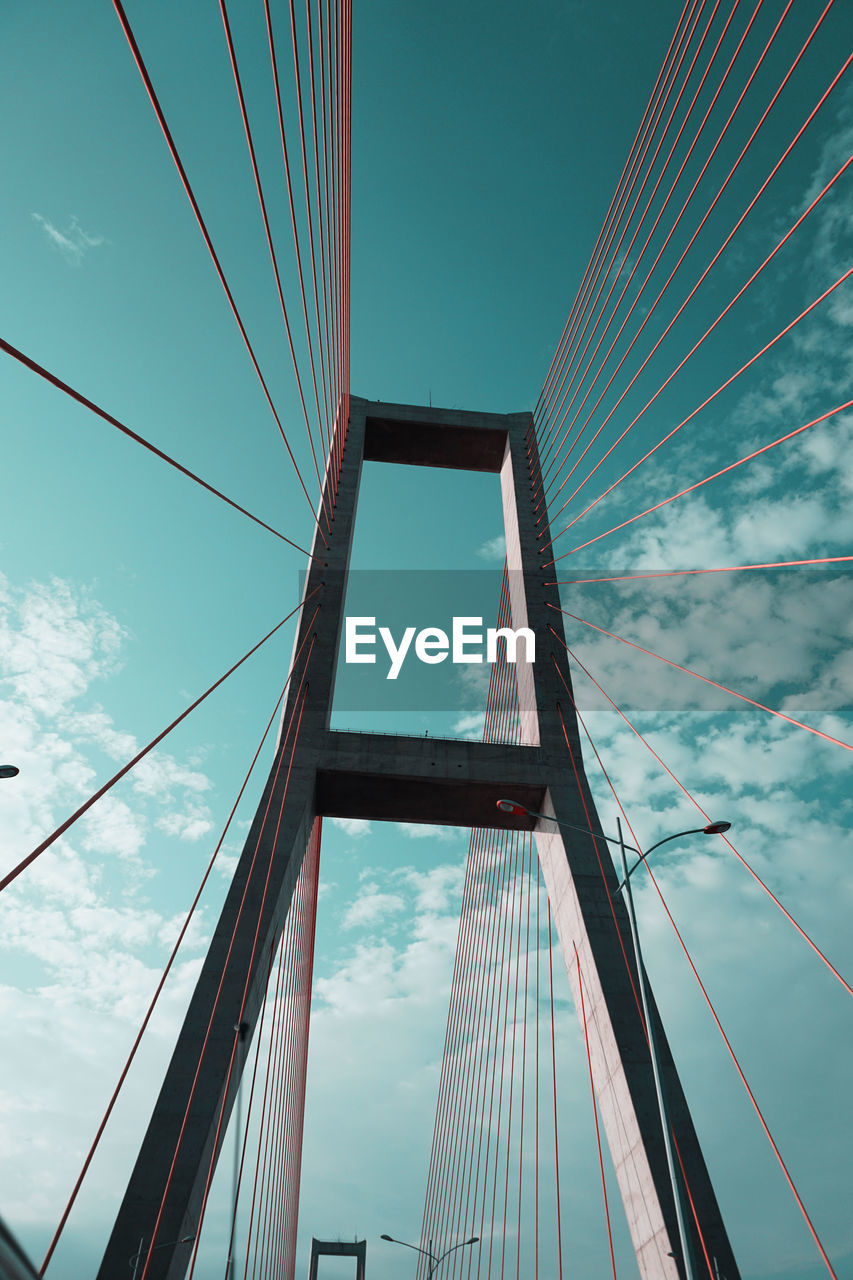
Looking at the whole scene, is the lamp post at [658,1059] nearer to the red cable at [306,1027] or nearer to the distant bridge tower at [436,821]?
the distant bridge tower at [436,821]

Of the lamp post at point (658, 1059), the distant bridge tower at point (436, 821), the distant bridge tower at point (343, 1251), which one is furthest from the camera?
the distant bridge tower at point (343, 1251)

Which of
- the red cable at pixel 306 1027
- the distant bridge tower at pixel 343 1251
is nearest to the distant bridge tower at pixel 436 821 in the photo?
the red cable at pixel 306 1027

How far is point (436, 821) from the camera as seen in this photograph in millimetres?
19031

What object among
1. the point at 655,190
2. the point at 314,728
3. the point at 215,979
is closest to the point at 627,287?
the point at 655,190

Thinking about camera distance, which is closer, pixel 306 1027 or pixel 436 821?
pixel 436 821

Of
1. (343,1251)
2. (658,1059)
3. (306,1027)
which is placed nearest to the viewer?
(658,1059)

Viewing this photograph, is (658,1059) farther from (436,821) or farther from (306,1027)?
(306,1027)

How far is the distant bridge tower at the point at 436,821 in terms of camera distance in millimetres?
11336

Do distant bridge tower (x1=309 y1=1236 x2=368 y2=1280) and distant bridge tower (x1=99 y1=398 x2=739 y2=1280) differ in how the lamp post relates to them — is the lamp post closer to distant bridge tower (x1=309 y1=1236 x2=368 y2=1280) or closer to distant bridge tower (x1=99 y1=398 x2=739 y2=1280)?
distant bridge tower (x1=99 y1=398 x2=739 y2=1280)

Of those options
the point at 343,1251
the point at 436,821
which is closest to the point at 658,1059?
the point at 436,821

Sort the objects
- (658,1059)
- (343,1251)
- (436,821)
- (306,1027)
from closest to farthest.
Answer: (658,1059)
(436,821)
(306,1027)
(343,1251)

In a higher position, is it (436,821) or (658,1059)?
(436,821)

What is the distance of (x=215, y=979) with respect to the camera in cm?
1321

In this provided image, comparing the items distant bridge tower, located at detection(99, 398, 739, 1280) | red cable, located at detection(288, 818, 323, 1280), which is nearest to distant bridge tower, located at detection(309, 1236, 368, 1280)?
red cable, located at detection(288, 818, 323, 1280)
